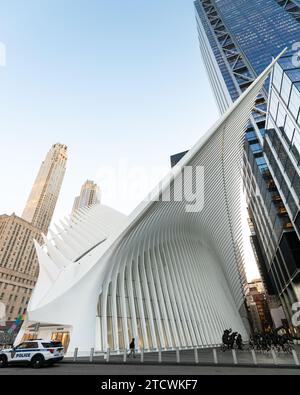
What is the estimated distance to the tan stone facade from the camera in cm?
8450

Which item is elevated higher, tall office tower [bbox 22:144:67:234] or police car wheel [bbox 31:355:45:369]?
tall office tower [bbox 22:144:67:234]

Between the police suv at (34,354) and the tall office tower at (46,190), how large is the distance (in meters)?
128

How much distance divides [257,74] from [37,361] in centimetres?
8291

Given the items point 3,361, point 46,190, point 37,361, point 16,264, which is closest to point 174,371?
point 37,361

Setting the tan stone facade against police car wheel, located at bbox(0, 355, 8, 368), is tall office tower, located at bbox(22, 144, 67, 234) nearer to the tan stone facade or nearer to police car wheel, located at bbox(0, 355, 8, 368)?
the tan stone facade

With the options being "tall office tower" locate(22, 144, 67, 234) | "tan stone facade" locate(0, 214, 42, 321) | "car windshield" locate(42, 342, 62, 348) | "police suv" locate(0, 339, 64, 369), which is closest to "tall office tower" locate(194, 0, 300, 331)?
"car windshield" locate(42, 342, 62, 348)

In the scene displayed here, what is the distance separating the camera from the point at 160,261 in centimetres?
2466

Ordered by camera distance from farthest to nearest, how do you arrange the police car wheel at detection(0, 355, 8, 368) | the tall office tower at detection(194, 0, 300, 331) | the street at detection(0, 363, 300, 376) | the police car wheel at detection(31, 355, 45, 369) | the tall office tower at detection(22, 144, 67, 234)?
the tall office tower at detection(22, 144, 67, 234), the tall office tower at detection(194, 0, 300, 331), the police car wheel at detection(0, 355, 8, 368), the police car wheel at detection(31, 355, 45, 369), the street at detection(0, 363, 300, 376)

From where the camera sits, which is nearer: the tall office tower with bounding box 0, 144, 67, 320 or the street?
the street

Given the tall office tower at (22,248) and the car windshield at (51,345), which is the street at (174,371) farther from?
the tall office tower at (22,248)

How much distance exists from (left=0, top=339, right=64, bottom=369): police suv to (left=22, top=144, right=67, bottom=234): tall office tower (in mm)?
127766

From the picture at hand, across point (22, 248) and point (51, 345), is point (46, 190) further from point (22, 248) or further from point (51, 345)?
point (51, 345)
